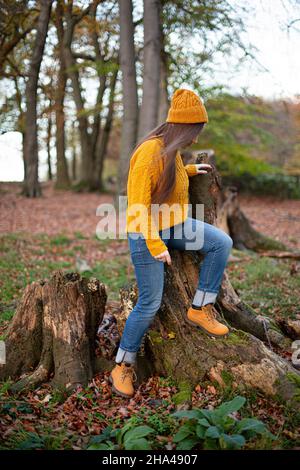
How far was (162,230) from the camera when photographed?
3.61 m

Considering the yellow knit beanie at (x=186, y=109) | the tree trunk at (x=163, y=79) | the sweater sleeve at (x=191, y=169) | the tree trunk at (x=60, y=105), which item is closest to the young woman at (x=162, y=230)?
the yellow knit beanie at (x=186, y=109)

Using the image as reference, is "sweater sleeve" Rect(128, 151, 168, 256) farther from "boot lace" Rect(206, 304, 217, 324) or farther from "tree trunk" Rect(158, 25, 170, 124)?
"tree trunk" Rect(158, 25, 170, 124)

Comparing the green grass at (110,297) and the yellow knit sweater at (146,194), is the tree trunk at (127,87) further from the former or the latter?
the yellow knit sweater at (146,194)

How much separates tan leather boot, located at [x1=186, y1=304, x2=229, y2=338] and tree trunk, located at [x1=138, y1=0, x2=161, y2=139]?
7714 mm

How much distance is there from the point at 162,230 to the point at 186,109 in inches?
39.6

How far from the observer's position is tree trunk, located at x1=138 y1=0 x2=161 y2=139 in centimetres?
1008

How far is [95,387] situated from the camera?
3.84 meters

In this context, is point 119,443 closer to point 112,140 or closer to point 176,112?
point 176,112

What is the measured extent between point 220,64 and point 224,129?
6.47 meters

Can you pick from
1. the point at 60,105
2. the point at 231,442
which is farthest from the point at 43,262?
the point at 60,105

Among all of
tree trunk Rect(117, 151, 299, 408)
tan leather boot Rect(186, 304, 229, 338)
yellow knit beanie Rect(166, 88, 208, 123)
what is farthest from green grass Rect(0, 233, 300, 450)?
yellow knit beanie Rect(166, 88, 208, 123)

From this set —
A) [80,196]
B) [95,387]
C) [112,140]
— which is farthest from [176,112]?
[112,140]

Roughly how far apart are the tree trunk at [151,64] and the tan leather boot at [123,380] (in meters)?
8.00

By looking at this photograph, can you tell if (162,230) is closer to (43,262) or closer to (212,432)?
(212,432)
